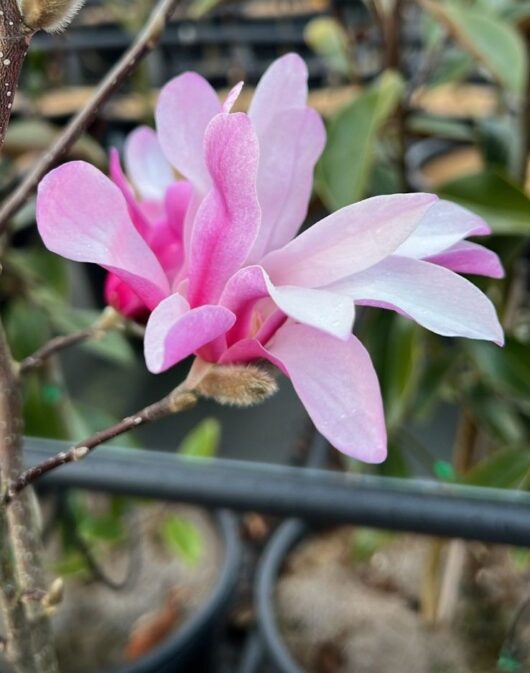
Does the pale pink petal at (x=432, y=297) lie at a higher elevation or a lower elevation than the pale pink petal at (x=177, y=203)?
lower

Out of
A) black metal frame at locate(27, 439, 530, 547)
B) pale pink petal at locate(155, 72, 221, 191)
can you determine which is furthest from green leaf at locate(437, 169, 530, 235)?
pale pink petal at locate(155, 72, 221, 191)

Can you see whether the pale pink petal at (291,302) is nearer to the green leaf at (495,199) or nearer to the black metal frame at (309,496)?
the black metal frame at (309,496)

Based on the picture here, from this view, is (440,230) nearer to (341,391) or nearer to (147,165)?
(341,391)

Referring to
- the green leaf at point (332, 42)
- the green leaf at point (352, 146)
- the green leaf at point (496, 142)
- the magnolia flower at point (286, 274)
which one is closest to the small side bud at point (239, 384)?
the magnolia flower at point (286, 274)

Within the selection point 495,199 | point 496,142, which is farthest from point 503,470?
point 496,142

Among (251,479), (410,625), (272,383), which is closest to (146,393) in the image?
(410,625)
